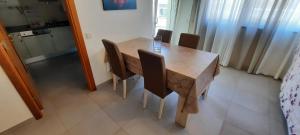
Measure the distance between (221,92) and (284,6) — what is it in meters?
1.86

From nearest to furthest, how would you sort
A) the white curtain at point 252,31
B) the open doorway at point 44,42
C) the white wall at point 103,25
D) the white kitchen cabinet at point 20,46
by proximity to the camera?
the white wall at point 103,25 → the white curtain at point 252,31 → the open doorway at point 44,42 → the white kitchen cabinet at point 20,46

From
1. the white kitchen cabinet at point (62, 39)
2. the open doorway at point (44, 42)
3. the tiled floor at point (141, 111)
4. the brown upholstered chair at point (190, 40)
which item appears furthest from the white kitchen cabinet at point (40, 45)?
the brown upholstered chair at point (190, 40)

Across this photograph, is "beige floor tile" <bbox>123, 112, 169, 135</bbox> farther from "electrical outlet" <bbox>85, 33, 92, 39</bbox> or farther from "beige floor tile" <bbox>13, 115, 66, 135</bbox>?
"electrical outlet" <bbox>85, 33, 92, 39</bbox>

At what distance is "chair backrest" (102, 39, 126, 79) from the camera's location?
5.75 feet

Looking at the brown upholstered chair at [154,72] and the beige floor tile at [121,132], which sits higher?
the brown upholstered chair at [154,72]

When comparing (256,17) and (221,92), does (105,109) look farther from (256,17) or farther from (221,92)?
(256,17)

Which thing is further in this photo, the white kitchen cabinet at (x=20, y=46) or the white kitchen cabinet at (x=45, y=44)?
the white kitchen cabinet at (x=45, y=44)

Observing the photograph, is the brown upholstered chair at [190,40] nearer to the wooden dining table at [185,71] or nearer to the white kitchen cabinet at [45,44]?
the wooden dining table at [185,71]

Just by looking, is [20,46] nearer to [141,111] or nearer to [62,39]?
[62,39]

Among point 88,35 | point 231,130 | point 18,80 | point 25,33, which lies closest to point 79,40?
point 88,35

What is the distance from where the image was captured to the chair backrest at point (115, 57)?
1754 millimetres

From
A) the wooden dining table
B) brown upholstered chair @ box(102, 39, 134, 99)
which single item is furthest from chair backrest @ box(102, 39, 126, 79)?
the wooden dining table

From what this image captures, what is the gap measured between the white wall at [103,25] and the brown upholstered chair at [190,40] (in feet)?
3.26

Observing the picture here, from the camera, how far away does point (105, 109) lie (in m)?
1.97
